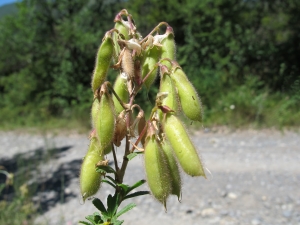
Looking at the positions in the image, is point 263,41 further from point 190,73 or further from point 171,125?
point 171,125

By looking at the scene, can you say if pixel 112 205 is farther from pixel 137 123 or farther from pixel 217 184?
pixel 217 184

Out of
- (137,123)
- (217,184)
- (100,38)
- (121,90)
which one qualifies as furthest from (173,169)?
(100,38)

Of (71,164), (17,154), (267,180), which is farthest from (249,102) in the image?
(17,154)

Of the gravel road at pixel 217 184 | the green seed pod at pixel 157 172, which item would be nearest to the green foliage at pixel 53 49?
the gravel road at pixel 217 184

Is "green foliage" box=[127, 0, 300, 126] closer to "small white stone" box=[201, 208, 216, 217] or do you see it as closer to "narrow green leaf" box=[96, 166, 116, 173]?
"small white stone" box=[201, 208, 216, 217]

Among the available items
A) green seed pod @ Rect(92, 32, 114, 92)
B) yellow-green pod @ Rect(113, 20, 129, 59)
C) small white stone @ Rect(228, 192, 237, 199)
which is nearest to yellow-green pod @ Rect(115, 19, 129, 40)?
yellow-green pod @ Rect(113, 20, 129, 59)

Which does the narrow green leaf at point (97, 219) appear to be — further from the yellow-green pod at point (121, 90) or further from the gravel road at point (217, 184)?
the gravel road at point (217, 184)
